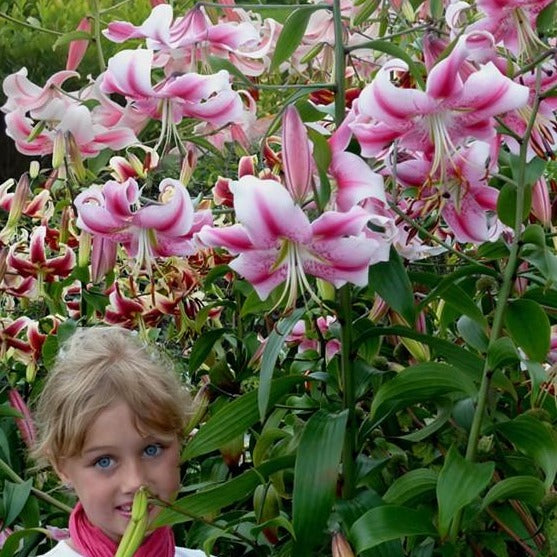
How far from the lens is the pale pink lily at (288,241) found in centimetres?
90

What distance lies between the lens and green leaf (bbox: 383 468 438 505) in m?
1.05

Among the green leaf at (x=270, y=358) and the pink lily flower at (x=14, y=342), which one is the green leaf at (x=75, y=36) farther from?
the green leaf at (x=270, y=358)

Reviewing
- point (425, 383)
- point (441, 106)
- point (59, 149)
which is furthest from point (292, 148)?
point (59, 149)

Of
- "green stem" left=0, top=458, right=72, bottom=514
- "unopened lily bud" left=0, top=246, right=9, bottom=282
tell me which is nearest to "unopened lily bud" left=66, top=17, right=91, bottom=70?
"unopened lily bud" left=0, top=246, right=9, bottom=282

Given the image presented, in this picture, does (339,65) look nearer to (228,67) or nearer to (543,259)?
(228,67)

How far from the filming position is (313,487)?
3.23ft

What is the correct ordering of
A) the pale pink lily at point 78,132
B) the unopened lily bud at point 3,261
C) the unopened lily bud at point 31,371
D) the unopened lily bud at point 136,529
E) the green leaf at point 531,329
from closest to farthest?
the unopened lily bud at point 136,529, the green leaf at point 531,329, the pale pink lily at point 78,132, the unopened lily bud at point 3,261, the unopened lily bud at point 31,371

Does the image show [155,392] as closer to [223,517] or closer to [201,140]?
[223,517]

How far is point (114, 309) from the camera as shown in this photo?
1.53 metres

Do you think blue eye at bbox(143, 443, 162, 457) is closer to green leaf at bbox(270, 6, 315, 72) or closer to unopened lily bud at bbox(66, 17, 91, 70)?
green leaf at bbox(270, 6, 315, 72)

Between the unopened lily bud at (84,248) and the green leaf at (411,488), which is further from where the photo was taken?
the unopened lily bud at (84,248)

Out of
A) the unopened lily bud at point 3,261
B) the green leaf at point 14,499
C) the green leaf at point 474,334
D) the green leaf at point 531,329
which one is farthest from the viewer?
the unopened lily bud at point 3,261

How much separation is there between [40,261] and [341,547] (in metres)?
0.77

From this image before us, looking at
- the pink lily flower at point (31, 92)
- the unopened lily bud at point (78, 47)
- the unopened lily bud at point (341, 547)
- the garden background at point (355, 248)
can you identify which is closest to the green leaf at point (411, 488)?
the garden background at point (355, 248)
